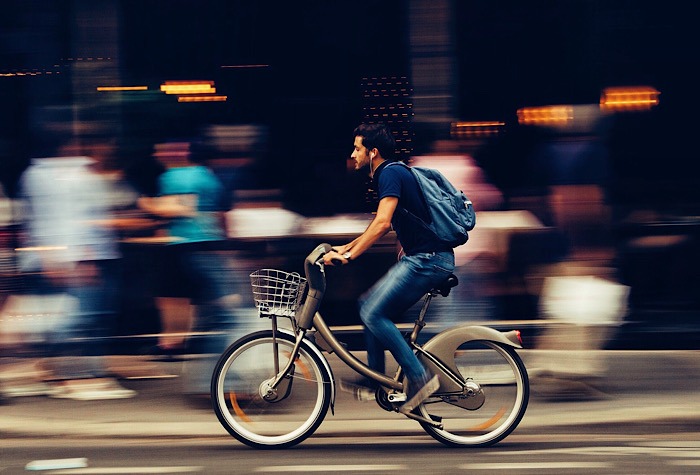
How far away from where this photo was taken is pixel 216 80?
966 centimetres

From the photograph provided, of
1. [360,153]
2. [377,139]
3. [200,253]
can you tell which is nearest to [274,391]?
[360,153]

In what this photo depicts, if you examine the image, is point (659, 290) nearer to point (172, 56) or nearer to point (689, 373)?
point (689, 373)

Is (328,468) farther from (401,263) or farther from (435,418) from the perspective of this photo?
(401,263)

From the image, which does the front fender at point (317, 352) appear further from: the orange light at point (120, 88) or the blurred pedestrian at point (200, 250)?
the orange light at point (120, 88)

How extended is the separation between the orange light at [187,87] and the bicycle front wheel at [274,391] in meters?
3.95

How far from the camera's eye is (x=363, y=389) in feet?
20.3

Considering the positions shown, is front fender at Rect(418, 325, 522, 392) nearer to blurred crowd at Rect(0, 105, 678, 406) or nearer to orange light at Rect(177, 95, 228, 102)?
blurred crowd at Rect(0, 105, 678, 406)

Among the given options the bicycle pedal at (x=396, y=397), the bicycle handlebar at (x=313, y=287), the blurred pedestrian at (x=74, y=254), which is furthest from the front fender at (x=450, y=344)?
the blurred pedestrian at (x=74, y=254)

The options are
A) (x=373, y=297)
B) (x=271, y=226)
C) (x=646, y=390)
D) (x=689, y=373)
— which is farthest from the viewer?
(x=271, y=226)

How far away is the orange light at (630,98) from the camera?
9492 millimetres

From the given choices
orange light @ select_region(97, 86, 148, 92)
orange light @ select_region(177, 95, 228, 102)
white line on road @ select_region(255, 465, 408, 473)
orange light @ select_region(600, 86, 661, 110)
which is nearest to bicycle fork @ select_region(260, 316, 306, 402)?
white line on road @ select_region(255, 465, 408, 473)

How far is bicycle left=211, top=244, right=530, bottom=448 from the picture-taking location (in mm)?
6125

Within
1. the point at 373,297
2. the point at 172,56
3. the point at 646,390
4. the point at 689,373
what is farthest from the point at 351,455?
the point at 172,56

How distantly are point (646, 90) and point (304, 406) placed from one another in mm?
4802
